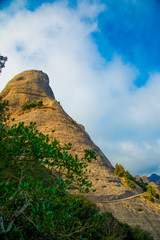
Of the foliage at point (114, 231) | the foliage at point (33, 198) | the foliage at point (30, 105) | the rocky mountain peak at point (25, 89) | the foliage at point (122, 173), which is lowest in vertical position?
the foliage at point (114, 231)

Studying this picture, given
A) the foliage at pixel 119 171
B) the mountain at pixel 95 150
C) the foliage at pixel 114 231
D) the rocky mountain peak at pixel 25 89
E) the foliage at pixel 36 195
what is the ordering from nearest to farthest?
the foliage at pixel 36 195
the foliage at pixel 114 231
the mountain at pixel 95 150
the foliage at pixel 119 171
the rocky mountain peak at pixel 25 89

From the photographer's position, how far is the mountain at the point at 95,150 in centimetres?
1880

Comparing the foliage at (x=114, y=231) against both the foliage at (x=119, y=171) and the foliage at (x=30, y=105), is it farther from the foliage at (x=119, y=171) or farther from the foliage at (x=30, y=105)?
the foliage at (x=30, y=105)

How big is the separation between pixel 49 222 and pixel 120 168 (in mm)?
34640

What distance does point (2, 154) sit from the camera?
4.65 metres

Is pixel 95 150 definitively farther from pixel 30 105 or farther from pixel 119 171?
pixel 30 105

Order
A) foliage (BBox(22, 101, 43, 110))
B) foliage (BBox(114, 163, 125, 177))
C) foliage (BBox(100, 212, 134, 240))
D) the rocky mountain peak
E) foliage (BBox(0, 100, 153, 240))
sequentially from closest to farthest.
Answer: foliage (BBox(0, 100, 153, 240))
foliage (BBox(100, 212, 134, 240))
foliage (BBox(114, 163, 125, 177))
foliage (BBox(22, 101, 43, 110))
the rocky mountain peak

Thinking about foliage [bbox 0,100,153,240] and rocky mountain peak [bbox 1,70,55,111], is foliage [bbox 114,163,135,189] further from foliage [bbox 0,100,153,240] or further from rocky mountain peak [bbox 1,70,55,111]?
rocky mountain peak [bbox 1,70,55,111]

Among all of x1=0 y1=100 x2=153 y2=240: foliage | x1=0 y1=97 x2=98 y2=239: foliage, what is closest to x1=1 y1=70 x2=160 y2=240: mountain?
x1=0 y1=100 x2=153 y2=240: foliage

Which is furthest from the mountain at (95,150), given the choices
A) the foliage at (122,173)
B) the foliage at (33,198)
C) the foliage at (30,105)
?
the foliage at (33,198)

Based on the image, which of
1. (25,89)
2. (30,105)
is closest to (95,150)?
(30,105)

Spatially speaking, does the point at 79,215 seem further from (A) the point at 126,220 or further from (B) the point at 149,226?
(B) the point at 149,226

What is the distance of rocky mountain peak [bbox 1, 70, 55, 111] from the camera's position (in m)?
51.7

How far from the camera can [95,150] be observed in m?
36.6
